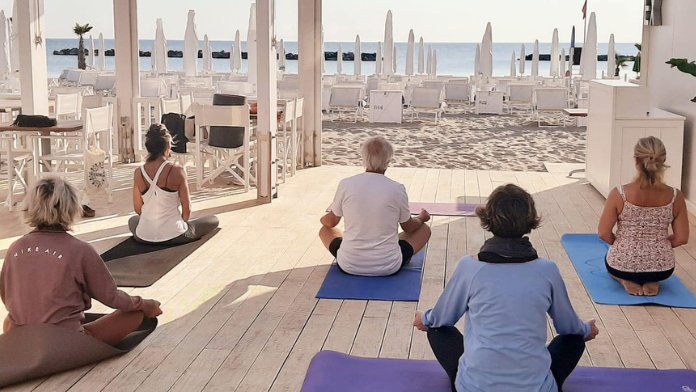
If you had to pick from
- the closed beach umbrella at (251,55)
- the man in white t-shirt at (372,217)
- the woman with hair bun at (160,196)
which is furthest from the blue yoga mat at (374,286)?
the closed beach umbrella at (251,55)

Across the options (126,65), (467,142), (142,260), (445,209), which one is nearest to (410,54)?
(467,142)

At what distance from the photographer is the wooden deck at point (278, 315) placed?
3760 millimetres

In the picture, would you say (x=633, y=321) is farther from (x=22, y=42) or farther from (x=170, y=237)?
(x=22, y=42)

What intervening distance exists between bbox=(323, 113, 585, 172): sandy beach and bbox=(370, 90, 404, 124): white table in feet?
0.83

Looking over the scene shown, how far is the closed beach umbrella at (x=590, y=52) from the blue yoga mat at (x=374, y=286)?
→ 546 inches

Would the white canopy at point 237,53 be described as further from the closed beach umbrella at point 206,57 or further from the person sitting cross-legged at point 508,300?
the person sitting cross-legged at point 508,300

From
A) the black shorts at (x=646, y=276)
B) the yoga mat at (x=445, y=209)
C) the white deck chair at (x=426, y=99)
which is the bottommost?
the yoga mat at (x=445, y=209)

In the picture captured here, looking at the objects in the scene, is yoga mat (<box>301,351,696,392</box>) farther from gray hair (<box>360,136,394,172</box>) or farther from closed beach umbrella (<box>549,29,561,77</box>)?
closed beach umbrella (<box>549,29,561,77</box>)

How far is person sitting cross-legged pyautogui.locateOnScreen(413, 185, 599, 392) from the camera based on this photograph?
295 centimetres

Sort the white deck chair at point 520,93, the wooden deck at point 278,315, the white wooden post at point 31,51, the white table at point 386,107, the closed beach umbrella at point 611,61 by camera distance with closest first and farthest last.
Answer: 1. the wooden deck at point 278,315
2. the white wooden post at point 31,51
3. the white table at point 386,107
4. the white deck chair at point 520,93
5. the closed beach umbrella at point 611,61

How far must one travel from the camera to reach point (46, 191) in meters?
3.49

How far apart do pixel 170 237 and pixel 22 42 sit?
3065 millimetres

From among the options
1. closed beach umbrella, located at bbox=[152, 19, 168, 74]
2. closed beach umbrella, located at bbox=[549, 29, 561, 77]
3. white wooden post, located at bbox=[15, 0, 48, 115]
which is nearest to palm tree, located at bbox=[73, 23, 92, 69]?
closed beach umbrella, located at bbox=[152, 19, 168, 74]

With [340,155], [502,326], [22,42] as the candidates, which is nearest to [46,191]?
[502,326]
